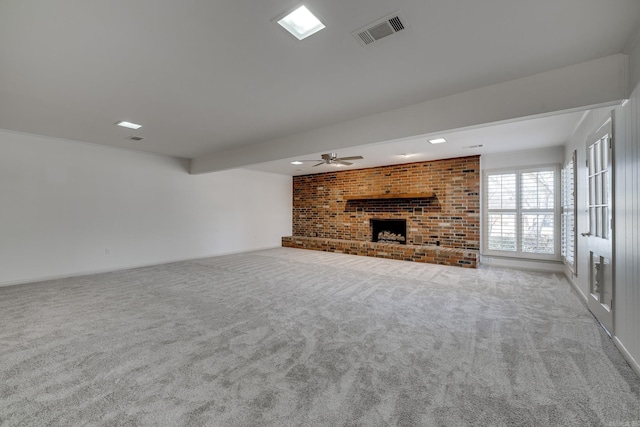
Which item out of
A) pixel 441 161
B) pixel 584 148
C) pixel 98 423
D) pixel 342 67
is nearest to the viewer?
pixel 98 423

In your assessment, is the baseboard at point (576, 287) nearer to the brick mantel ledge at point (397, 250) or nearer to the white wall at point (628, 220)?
the white wall at point (628, 220)

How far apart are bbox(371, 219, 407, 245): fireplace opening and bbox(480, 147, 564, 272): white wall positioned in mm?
1856

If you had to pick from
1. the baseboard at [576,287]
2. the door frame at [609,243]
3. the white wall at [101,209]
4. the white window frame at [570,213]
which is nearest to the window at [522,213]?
the white window frame at [570,213]

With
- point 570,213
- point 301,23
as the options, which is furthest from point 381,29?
point 570,213

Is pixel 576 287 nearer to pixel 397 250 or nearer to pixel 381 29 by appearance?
pixel 397 250

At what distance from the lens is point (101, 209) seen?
529 centimetres

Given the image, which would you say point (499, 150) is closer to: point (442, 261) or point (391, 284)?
point (442, 261)

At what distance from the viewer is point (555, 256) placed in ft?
17.3

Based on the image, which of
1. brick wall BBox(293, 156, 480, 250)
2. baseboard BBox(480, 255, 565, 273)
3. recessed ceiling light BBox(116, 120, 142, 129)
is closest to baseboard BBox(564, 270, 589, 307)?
baseboard BBox(480, 255, 565, 273)

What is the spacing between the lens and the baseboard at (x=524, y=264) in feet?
17.3

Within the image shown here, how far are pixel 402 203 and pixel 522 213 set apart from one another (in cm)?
256

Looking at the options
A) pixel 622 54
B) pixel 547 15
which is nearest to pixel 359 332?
pixel 547 15

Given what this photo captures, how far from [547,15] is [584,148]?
109 inches

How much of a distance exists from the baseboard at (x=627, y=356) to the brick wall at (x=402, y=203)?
3.88 meters
